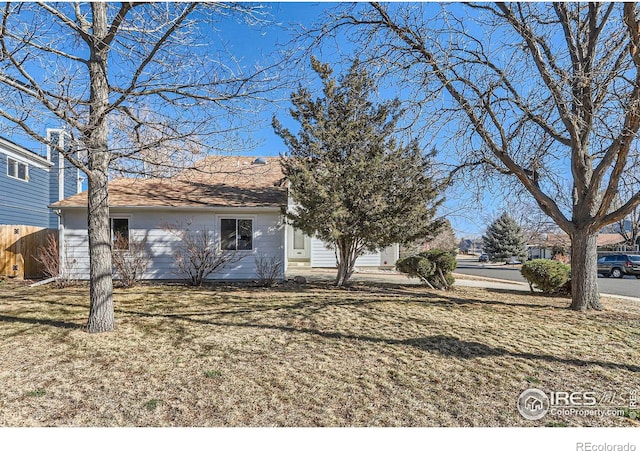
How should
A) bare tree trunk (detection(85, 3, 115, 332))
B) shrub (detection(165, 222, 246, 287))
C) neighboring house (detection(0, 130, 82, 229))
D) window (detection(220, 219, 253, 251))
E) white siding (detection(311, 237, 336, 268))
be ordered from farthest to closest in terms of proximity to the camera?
white siding (detection(311, 237, 336, 268)) < neighboring house (detection(0, 130, 82, 229)) < window (detection(220, 219, 253, 251)) < shrub (detection(165, 222, 246, 287)) < bare tree trunk (detection(85, 3, 115, 332))

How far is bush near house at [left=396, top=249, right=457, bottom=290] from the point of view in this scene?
9.88m

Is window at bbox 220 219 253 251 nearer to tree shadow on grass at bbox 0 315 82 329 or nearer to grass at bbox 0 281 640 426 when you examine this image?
grass at bbox 0 281 640 426

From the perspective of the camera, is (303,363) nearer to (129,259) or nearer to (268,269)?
(268,269)

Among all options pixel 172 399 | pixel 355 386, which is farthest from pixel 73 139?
pixel 355 386

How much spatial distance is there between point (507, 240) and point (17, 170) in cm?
4008

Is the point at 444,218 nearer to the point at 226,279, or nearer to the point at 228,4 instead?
the point at 226,279

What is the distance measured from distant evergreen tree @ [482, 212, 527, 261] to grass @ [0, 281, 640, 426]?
31.6 m

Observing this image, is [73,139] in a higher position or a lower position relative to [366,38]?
lower

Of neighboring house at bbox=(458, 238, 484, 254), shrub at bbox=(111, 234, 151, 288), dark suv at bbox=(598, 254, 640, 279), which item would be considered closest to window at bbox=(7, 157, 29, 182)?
shrub at bbox=(111, 234, 151, 288)

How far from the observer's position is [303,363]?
4.04 meters

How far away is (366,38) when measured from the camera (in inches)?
282

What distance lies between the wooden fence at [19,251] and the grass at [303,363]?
20.3 feet

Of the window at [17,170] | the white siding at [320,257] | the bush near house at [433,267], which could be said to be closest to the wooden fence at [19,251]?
the window at [17,170]
